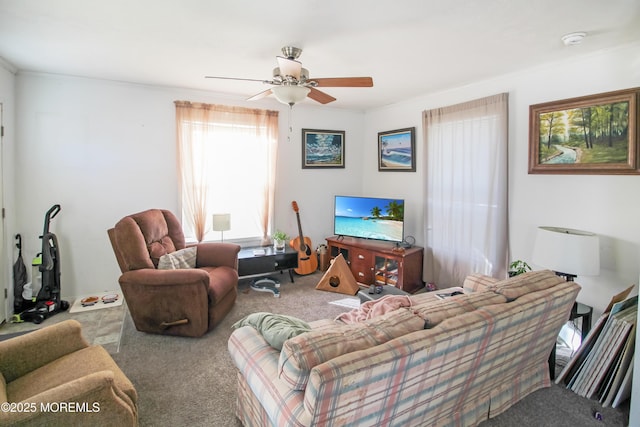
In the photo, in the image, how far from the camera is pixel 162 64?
3119 mm

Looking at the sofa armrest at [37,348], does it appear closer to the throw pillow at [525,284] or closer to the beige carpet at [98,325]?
the beige carpet at [98,325]

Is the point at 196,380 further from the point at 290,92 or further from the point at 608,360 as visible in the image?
the point at 608,360

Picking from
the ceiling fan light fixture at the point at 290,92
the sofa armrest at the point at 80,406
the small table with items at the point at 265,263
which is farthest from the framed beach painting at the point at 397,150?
the sofa armrest at the point at 80,406

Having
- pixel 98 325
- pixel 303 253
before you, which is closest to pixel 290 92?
pixel 303 253

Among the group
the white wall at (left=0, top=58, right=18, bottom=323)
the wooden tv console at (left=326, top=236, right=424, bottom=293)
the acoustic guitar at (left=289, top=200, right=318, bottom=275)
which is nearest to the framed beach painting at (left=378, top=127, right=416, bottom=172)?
the wooden tv console at (left=326, top=236, right=424, bottom=293)

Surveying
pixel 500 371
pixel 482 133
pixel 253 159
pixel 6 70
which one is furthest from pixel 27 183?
pixel 482 133

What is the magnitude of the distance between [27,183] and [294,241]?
3106 millimetres

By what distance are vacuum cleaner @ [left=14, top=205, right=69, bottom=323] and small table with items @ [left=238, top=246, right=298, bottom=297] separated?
1.82 metres

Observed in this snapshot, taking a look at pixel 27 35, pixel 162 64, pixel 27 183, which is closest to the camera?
pixel 27 35

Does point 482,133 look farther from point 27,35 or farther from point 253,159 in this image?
point 27,35

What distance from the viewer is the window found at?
4.15 meters

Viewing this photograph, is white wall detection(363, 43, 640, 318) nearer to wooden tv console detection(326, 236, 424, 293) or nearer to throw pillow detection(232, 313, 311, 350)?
wooden tv console detection(326, 236, 424, 293)

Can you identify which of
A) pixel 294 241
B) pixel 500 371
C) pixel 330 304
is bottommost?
pixel 330 304

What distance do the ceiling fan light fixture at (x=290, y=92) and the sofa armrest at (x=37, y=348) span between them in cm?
207
